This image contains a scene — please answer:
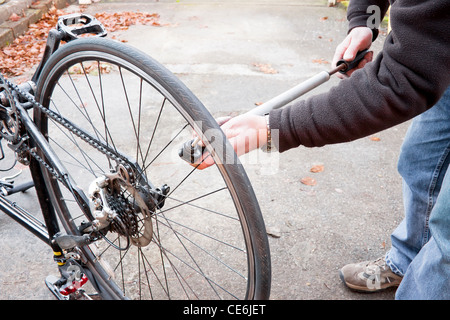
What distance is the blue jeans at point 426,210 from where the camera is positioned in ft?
4.34

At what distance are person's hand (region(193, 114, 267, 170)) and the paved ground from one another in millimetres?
1019

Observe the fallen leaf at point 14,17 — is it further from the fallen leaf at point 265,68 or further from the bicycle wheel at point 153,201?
the fallen leaf at point 265,68

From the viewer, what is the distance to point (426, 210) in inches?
69.4

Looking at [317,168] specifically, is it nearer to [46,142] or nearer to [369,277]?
[369,277]

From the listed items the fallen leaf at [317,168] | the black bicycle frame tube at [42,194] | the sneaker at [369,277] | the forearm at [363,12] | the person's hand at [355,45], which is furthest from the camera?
the fallen leaf at [317,168]

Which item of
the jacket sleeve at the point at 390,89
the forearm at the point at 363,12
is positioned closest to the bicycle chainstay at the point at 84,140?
the jacket sleeve at the point at 390,89

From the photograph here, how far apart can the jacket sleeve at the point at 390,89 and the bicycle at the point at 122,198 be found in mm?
267

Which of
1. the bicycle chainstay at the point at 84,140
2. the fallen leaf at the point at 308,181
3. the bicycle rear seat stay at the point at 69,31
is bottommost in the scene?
the fallen leaf at the point at 308,181

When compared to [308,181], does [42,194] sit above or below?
above

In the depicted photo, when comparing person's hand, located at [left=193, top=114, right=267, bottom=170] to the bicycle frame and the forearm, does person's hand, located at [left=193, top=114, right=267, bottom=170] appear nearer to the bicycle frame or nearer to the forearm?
the bicycle frame

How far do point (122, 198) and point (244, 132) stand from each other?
0.52 m

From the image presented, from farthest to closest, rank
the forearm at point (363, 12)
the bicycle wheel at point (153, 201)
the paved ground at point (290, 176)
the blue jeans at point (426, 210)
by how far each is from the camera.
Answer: the paved ground at point (290, 176)
the forearm at point (363, 12)
the blue jeans at point (426, 210)
the bicycle wheel at point (153, 201)

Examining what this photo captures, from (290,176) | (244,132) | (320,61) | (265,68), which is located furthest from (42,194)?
(320,61)

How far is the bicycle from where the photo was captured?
1212 millimetres
